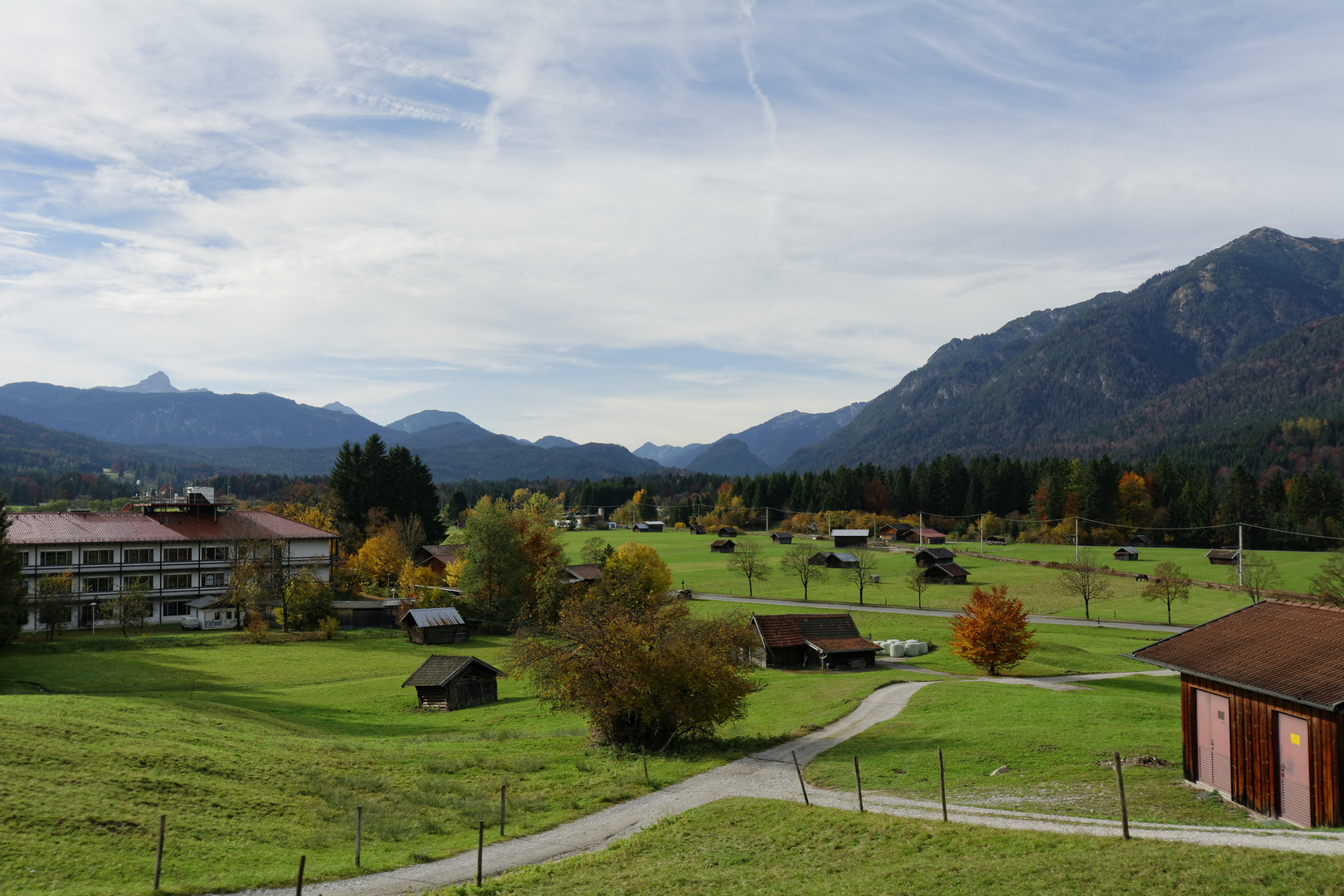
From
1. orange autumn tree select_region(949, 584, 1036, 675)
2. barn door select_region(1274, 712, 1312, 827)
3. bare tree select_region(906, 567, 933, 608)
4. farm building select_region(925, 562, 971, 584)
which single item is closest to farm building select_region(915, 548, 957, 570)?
farm building select_region(925, 562, 971, 584)

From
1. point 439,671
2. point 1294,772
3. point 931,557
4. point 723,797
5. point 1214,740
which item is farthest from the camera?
point 931,557

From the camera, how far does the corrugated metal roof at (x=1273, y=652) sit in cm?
2067

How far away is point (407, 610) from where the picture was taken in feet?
243

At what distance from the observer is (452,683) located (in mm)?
47156

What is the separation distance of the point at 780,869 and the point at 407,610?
6352cm

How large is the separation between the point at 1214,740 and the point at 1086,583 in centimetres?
6326

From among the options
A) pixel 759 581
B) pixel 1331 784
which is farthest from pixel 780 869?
pixel 759 581

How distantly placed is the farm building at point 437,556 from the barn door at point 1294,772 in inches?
3197

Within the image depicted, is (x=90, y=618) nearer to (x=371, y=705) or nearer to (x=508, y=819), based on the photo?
(x=371, y=705)

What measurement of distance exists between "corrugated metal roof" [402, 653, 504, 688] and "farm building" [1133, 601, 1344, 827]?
3604 centimetres

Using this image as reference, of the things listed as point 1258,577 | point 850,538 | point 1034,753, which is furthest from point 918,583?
point 1034,753

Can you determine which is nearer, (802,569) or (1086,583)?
(1086,583)

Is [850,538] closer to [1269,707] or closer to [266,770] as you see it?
[1269,707]

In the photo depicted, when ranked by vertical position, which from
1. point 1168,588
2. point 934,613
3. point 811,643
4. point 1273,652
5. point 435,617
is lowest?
point 934,613
